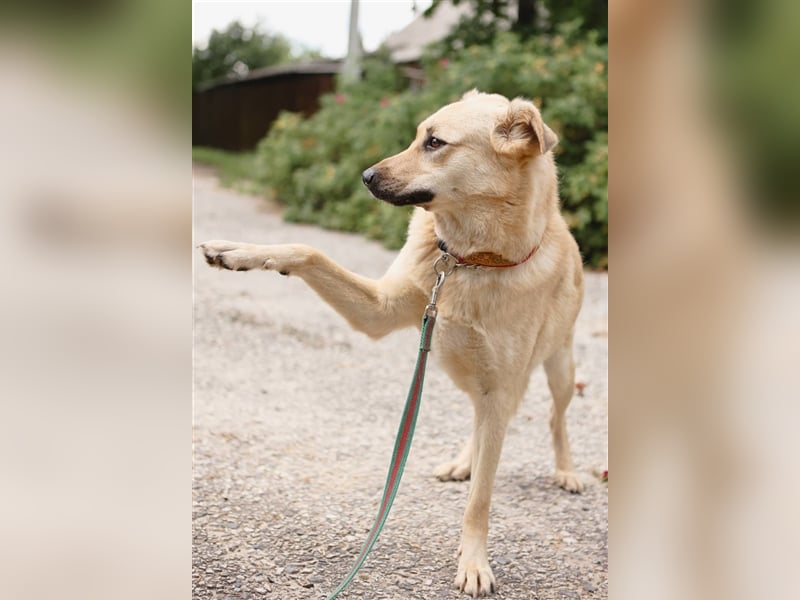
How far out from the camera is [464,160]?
112 inches

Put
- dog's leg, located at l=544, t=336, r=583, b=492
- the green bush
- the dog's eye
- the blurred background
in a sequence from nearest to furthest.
→ the blurred background → the dog's eye → dog's leg, located at l=544, t=336, r=583, b=492 → the green bush

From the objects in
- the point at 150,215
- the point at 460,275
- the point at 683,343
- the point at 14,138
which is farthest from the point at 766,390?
the point at 460,275

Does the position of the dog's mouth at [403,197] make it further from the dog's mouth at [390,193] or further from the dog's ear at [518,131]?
the dog's ear at [518,131]

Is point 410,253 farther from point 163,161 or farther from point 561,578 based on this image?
point 163,161

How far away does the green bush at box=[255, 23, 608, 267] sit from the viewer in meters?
8.85

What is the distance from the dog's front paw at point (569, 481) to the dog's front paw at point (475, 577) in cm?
107

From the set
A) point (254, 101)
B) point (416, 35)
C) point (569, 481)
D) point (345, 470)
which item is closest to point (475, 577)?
point (569, 481)

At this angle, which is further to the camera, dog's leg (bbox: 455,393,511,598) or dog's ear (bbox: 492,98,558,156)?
dog's leg (bbox: 455,393,511,598)

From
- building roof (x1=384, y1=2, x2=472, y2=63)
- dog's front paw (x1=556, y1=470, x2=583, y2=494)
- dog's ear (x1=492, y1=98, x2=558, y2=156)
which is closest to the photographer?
dog's ear (x1=492, y1=98, x2=558, y2=156)

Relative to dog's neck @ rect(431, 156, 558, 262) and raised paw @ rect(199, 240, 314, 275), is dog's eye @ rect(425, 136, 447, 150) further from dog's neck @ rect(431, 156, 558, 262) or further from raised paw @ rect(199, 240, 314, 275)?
raised paw @ rect(199, 240, 314, 275)

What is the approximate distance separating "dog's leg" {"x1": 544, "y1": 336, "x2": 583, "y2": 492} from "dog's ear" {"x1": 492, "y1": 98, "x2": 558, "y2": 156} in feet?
3.90

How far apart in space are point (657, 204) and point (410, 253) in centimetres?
175

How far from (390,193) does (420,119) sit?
7547 mm

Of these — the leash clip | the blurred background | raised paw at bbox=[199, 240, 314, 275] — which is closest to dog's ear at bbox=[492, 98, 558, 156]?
the leash clip
